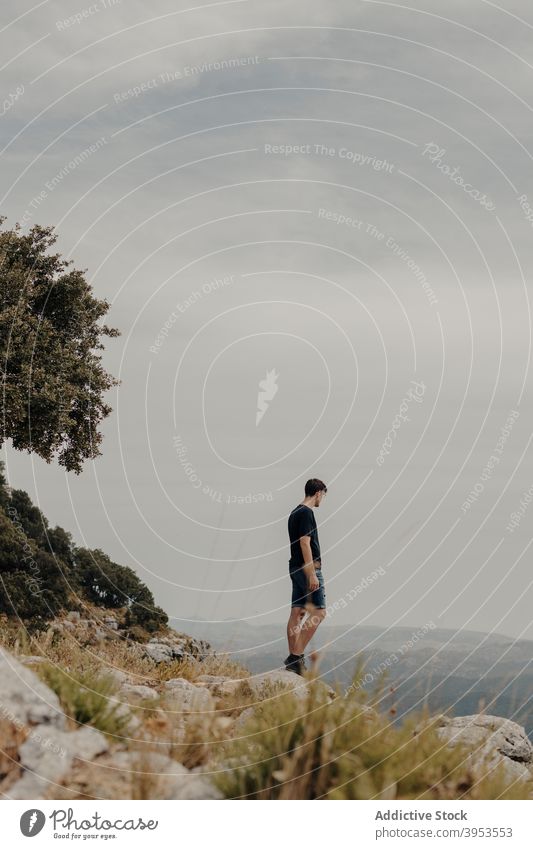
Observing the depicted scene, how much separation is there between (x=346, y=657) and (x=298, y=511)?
4.71m

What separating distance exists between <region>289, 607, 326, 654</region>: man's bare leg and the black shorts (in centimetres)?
14

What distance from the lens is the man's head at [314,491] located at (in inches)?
600

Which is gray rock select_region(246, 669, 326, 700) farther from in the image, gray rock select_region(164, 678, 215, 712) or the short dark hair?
the short dark hair

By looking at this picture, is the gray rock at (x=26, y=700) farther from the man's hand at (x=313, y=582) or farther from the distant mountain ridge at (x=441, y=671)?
the man's hand at (x=313, y=582)

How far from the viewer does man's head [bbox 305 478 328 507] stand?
15.2 m

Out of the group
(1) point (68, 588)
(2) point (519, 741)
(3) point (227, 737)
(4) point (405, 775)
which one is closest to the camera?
(4) point (405, 775)

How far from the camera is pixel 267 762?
30.3ft

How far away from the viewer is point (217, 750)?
9.88m

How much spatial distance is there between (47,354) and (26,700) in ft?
64.5

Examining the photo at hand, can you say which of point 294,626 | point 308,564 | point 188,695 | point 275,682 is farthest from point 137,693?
point 308,564

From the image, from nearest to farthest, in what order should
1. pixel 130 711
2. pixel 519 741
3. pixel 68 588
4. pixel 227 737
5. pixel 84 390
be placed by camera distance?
pixel 227 737
pixel 130 711
pixel 519 741
pixel 84 390
pixel 68 588

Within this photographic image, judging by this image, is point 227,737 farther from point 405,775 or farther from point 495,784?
point 495,784

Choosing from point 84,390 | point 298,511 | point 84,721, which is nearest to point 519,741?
point 298,511

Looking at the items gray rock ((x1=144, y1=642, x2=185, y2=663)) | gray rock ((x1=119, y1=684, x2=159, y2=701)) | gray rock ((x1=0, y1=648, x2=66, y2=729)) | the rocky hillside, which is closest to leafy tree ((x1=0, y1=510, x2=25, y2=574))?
gray rock ((x1=144, y1=642, x2=185, y2=663))
